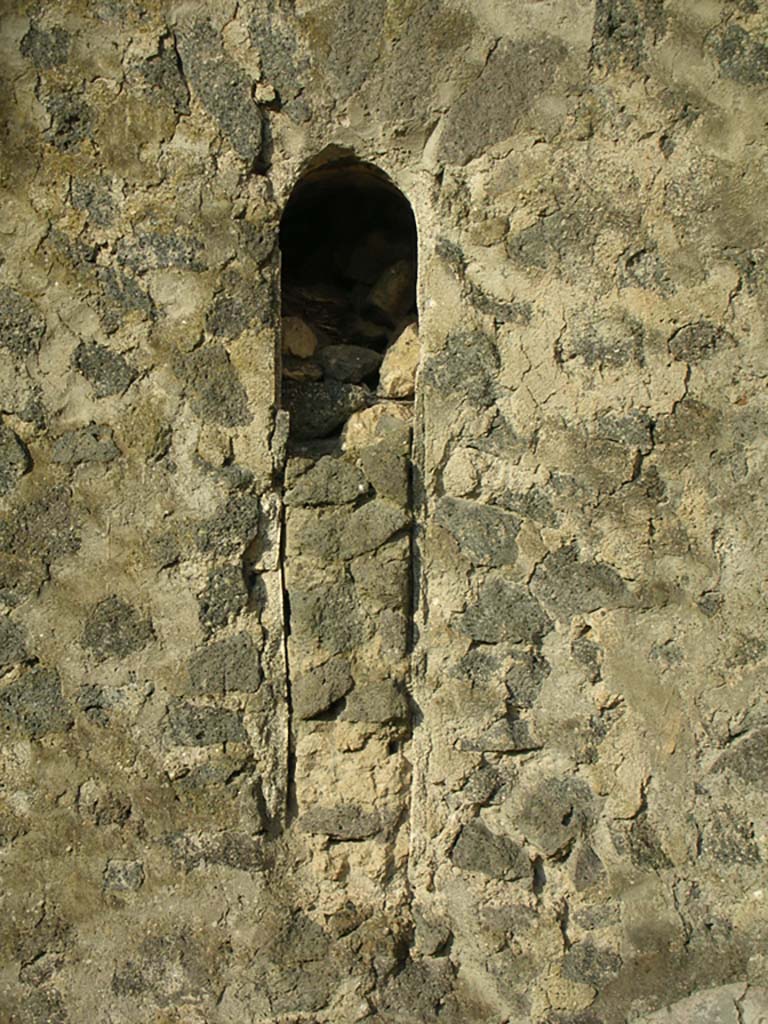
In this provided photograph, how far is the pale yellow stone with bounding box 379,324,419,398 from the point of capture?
285 centimetres

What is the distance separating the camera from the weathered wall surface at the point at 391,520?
2.63 m

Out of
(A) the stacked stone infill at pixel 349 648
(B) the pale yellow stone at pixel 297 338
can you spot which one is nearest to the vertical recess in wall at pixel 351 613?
(A) the stacked stone infill at pixel 349 648

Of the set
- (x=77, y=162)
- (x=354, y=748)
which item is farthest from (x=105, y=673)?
(x=77, y=162)

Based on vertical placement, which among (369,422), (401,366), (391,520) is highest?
(401,366)

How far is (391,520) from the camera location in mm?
2701

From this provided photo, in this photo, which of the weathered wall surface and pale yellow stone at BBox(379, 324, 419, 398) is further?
pale yellow stone at BBox(379, 324, 419, 398)

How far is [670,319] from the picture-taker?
8.69 ft

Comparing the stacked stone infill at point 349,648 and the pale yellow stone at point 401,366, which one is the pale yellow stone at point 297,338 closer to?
the pale yellow stone at point 401,366

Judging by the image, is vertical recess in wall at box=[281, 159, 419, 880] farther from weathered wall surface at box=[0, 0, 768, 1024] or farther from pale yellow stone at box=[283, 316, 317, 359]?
pale yellow stone at box=[283, 316, 317, 359]

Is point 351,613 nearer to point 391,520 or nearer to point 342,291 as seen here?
point 391,520

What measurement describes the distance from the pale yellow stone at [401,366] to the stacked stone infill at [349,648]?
0.15 meters

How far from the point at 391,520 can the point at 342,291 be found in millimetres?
818

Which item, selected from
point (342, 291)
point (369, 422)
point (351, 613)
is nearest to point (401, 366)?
point (369, 422)

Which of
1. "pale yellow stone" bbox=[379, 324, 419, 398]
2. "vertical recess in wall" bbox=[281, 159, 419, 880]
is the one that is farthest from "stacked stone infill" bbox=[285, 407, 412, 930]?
"pale yellow stone" bbox=[379, 324, 419, 398]
